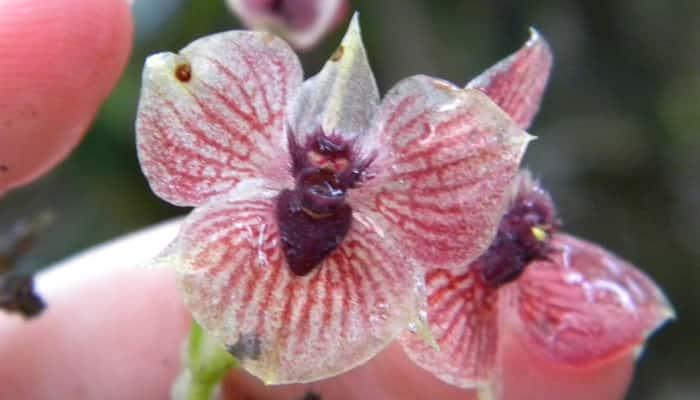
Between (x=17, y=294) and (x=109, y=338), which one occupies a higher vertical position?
(x=17, y=294)

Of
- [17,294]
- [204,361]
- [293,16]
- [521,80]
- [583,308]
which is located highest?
[521,80]

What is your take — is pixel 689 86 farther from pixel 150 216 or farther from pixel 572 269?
pixel 572 269

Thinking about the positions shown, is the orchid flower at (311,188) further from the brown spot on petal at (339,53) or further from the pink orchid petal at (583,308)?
the pink orchid petal at (583,308)

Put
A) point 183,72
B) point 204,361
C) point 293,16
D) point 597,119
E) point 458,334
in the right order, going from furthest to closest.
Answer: point 597,119 < point 293,16 < point 204,361 < point 458,334 < point 183,72

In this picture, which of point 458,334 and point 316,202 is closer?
point 316,202

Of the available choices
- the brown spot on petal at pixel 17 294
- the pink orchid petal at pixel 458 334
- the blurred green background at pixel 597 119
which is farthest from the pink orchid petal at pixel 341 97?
the blurred green background at pixel 597 119

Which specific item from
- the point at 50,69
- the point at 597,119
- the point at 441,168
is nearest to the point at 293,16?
the point at 50,69

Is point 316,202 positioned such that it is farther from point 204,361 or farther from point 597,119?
point 597,119

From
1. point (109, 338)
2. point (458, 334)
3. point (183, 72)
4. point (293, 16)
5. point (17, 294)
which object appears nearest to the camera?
point (183, 72)
